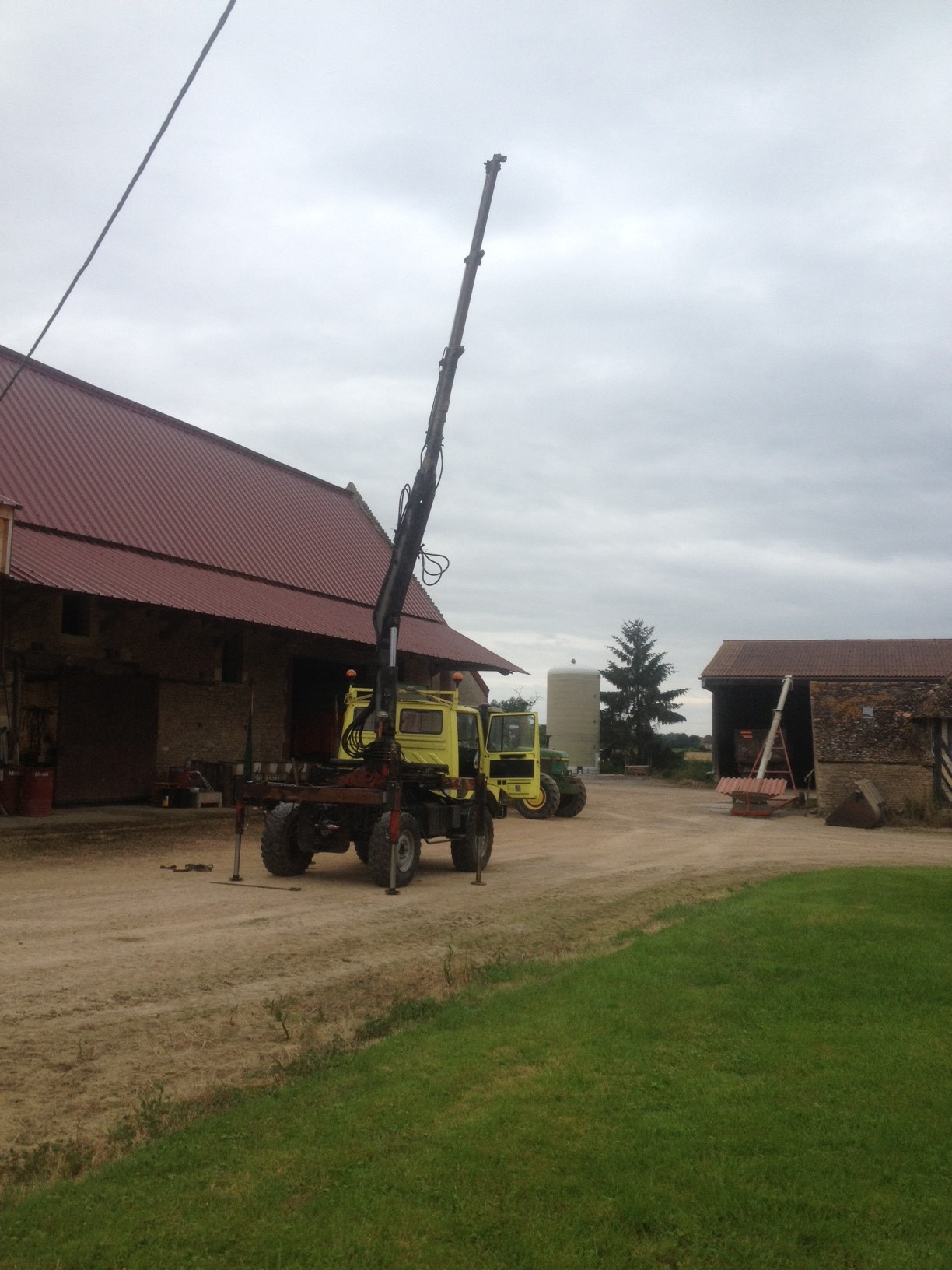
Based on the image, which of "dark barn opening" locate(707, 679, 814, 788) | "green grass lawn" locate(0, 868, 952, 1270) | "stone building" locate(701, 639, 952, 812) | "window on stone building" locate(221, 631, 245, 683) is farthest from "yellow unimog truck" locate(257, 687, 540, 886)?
"dark barn opening" locate(707, 679, 814, 788)

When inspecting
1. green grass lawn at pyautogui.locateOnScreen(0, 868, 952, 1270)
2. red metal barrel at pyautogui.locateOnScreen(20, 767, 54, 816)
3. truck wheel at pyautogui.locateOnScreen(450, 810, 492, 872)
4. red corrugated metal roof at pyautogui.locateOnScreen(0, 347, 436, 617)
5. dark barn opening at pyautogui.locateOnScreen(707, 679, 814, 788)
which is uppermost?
red corrugated metal roof at pyautogui.locateOnScreen(0, 347, 436, 617)

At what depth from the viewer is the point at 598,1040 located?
20.4ft

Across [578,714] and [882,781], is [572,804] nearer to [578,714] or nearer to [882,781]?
[882,781]

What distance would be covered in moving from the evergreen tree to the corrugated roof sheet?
51.5 ft

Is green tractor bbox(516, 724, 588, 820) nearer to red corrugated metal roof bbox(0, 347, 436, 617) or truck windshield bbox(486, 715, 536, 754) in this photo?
red corrugated metal roof bbox(0, 347, 436, 617)

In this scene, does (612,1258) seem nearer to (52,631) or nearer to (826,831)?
(52,631)

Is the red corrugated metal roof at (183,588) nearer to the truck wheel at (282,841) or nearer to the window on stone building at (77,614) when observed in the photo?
the window on stone building at (77,614)

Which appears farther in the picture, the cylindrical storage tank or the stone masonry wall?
the cylindrical storage tank

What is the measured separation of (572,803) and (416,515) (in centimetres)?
1326

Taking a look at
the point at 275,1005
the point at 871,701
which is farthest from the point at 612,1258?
the point at 871,701

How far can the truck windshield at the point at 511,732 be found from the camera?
16.3 metres

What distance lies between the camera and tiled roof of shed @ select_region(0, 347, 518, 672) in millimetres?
20422

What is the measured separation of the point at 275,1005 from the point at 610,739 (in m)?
55.7

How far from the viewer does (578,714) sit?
57500mm
